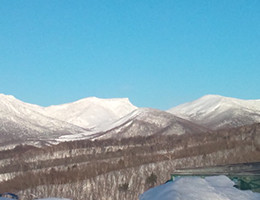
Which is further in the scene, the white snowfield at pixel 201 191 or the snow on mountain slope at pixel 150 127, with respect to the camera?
the snow on mountain slope at pixel 150 127

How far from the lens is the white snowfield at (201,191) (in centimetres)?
1507

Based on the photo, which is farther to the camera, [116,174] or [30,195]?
[116,174]

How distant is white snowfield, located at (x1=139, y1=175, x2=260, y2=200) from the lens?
15070mm

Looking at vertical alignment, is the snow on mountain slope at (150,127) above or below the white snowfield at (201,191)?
above

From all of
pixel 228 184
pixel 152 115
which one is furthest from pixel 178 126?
pixel 228 184

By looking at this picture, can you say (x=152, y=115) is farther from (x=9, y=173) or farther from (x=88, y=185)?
(x=88, y=185)

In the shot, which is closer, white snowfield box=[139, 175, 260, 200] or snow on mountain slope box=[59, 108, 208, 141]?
white snowfield box=[139, 175, 260, 200]

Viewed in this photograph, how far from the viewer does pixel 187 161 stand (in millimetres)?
55062

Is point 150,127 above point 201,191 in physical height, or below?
above

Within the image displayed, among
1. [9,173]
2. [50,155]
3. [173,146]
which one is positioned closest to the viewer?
[9,173]

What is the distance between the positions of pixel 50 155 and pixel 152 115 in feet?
329

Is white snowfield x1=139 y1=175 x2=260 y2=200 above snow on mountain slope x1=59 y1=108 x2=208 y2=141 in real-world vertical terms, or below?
below

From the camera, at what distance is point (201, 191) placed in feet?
51.5

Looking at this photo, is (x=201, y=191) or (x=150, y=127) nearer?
(x=201, y=191)
